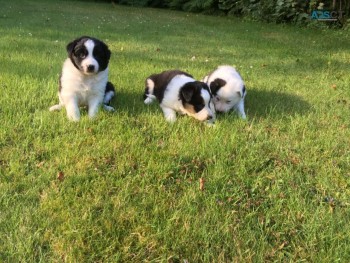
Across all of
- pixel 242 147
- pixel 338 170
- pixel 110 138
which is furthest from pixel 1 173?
pixel 338 170

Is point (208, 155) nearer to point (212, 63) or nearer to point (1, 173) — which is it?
point (1, 173)

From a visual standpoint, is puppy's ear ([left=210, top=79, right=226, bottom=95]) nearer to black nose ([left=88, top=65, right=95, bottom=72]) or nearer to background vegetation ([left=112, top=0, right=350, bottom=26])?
black nose ([left=88, top=65, right=95, bottom=72])

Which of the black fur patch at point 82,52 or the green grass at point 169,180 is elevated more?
the black fur patch at point 82,52

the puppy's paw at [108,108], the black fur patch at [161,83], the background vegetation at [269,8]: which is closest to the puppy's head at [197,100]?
the black fur patch at [161,83]

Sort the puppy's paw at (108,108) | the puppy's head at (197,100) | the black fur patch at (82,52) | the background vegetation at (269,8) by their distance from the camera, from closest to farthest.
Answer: the black fur patch at (82,52)
the puppy's head at (197,100)
the puppy's paw at (108,108)
the background vegetation at (269,8)

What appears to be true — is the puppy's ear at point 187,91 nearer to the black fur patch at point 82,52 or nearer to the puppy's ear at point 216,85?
the puppy's ear at point 216,85

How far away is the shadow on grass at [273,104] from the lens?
5305mm

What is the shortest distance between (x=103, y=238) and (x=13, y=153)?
4.99 ft

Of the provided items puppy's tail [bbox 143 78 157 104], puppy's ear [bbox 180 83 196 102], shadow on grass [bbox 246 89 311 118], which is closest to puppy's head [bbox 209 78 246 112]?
shadow on grass [bbox 246 89 311 118]

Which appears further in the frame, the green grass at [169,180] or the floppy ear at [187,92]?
the floppy ear at [187,92]

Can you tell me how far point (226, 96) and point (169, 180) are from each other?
85.4 inches

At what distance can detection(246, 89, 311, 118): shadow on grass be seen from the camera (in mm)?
5305

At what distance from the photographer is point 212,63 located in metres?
8.40

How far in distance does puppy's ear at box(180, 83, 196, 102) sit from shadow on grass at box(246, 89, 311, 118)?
897 mm
